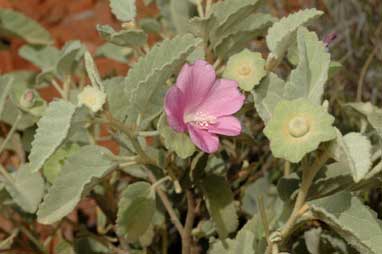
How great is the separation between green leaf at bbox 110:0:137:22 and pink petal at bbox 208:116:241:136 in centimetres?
19

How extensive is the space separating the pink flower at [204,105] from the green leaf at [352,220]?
0.12 m

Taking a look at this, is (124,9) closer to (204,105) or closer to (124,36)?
(124,36)

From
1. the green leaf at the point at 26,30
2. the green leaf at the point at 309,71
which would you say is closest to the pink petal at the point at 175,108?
the green leaf at the point at 309,71

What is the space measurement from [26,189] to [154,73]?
32cm

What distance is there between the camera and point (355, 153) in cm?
70

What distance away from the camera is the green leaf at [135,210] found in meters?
0.88

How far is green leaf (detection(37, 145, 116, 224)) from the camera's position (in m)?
0.80

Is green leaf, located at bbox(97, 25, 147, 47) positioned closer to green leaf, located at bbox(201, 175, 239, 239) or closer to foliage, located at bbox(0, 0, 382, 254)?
foliage, located at bbox(0, 0, 382, 254)

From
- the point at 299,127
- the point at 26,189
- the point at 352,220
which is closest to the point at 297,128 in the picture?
the point at 299,127

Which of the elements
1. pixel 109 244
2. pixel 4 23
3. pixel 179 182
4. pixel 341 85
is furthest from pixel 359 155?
pixel 341 85

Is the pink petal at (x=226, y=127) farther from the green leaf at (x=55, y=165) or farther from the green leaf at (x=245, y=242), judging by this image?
the green leaf at (x=55, y=165)

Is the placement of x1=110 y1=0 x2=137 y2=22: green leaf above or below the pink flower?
above

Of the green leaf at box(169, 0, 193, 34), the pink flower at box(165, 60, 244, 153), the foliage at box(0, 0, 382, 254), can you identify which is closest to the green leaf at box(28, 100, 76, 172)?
the foliage at box(0, 0, 382, 254)

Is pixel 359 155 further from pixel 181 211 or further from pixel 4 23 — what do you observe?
pixel 4 23
